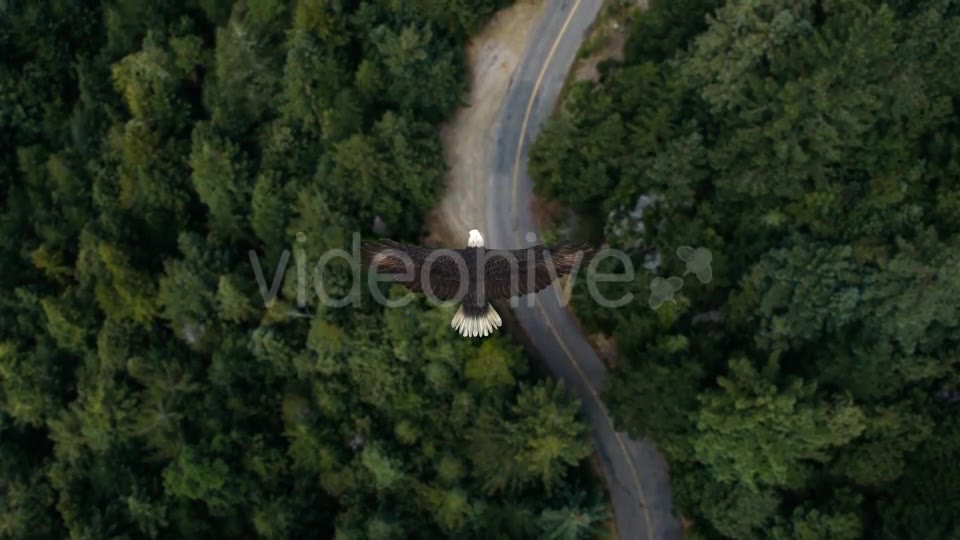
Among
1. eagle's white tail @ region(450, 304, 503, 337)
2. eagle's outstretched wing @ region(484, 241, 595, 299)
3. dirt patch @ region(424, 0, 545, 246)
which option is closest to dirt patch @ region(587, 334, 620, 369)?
dirt patch @ region(424, 0, 545, 246)

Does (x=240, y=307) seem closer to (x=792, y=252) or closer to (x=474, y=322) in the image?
(x=474, y=322)

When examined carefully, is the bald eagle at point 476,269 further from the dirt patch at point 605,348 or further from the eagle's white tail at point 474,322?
the dirt patch at point 605,348

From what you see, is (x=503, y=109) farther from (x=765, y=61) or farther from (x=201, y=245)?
(x=201, y=245)

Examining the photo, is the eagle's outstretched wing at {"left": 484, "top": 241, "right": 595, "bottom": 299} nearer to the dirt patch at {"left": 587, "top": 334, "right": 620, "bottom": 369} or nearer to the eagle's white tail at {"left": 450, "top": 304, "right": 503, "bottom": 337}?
the eagle's white tail at {"left": 450, "top": 304, "right": 503, "bottom": 337}

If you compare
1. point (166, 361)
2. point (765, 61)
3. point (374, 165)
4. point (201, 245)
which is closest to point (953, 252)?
point (765, 61)

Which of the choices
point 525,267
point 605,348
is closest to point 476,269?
point 525,267

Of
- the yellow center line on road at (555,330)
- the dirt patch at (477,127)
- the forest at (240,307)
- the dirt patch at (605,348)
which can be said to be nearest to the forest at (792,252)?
the dirt patch at (605,348)
